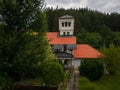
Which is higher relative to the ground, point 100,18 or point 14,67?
point 100,18

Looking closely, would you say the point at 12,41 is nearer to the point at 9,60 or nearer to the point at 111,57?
the point at 9,60

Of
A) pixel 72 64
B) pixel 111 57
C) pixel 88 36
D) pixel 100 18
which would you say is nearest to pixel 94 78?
pixel 111 57

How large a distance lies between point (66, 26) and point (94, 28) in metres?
37.5

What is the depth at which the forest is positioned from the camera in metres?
62.1

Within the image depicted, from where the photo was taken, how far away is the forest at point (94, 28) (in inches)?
2445

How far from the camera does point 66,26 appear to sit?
49.6 m

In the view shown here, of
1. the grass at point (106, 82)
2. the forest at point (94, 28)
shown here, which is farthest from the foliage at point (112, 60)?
the forest at point (94, 28)

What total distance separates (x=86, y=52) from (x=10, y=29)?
2572cm

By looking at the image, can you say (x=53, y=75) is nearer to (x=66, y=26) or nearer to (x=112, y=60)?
(x=112, y=60)

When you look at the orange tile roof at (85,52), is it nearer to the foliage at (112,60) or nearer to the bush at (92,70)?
the foliage at (112,60)

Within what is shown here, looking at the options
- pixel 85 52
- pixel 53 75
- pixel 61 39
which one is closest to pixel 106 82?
pixel 85 52

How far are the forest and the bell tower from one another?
1294 cm

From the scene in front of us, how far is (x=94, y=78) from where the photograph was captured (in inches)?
1283

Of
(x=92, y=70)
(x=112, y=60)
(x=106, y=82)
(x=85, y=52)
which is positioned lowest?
(x=106, y=82)
